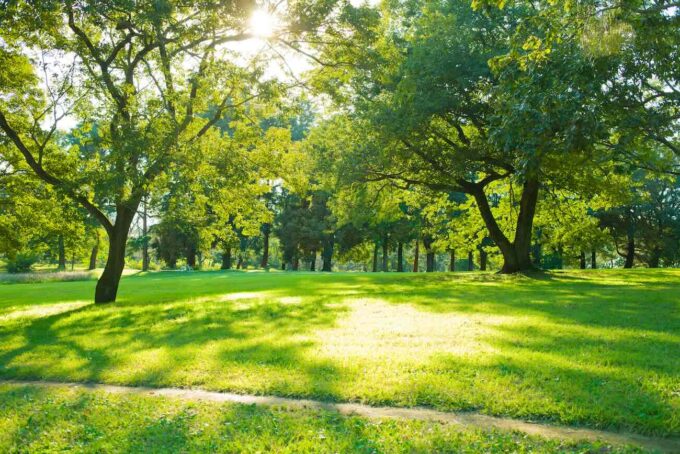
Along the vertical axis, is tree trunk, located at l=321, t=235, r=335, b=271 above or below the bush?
above

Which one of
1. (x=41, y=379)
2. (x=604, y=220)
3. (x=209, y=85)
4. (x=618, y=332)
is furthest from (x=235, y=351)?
(x=604, y=220)

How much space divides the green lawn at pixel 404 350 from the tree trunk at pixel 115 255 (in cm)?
154

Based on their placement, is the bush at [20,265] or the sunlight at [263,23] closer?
the sunlight at [263,23]

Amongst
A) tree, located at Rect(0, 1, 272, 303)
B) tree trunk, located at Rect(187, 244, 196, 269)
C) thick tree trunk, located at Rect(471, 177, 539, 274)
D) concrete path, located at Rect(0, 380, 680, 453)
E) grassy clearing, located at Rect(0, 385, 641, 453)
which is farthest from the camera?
tree trunk, located at Rect(187, 244, 196, 269)

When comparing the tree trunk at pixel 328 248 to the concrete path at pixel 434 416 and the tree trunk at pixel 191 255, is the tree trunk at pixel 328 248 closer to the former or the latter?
the tree trunk at pixel 191 255

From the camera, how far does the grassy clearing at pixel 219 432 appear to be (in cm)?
524

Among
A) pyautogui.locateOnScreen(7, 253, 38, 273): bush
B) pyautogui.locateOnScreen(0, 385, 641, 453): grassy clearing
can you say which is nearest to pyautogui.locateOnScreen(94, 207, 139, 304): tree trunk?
pyautogui.locateOnScreen(0, 385, 641, 453): grassy clearing

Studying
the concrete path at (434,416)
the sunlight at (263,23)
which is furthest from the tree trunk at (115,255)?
the concrete path at (434,416)

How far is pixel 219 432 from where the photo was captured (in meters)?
5.76

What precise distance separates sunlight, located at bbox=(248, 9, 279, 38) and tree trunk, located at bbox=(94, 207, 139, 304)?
293 inches

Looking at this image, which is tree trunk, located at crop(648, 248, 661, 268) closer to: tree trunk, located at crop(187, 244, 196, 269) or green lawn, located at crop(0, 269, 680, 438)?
green lawn, located at crop(0, 269, 680, 438)

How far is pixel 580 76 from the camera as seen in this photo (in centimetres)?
1327

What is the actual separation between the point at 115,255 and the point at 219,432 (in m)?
14.8

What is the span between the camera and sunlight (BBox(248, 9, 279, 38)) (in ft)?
52.6
